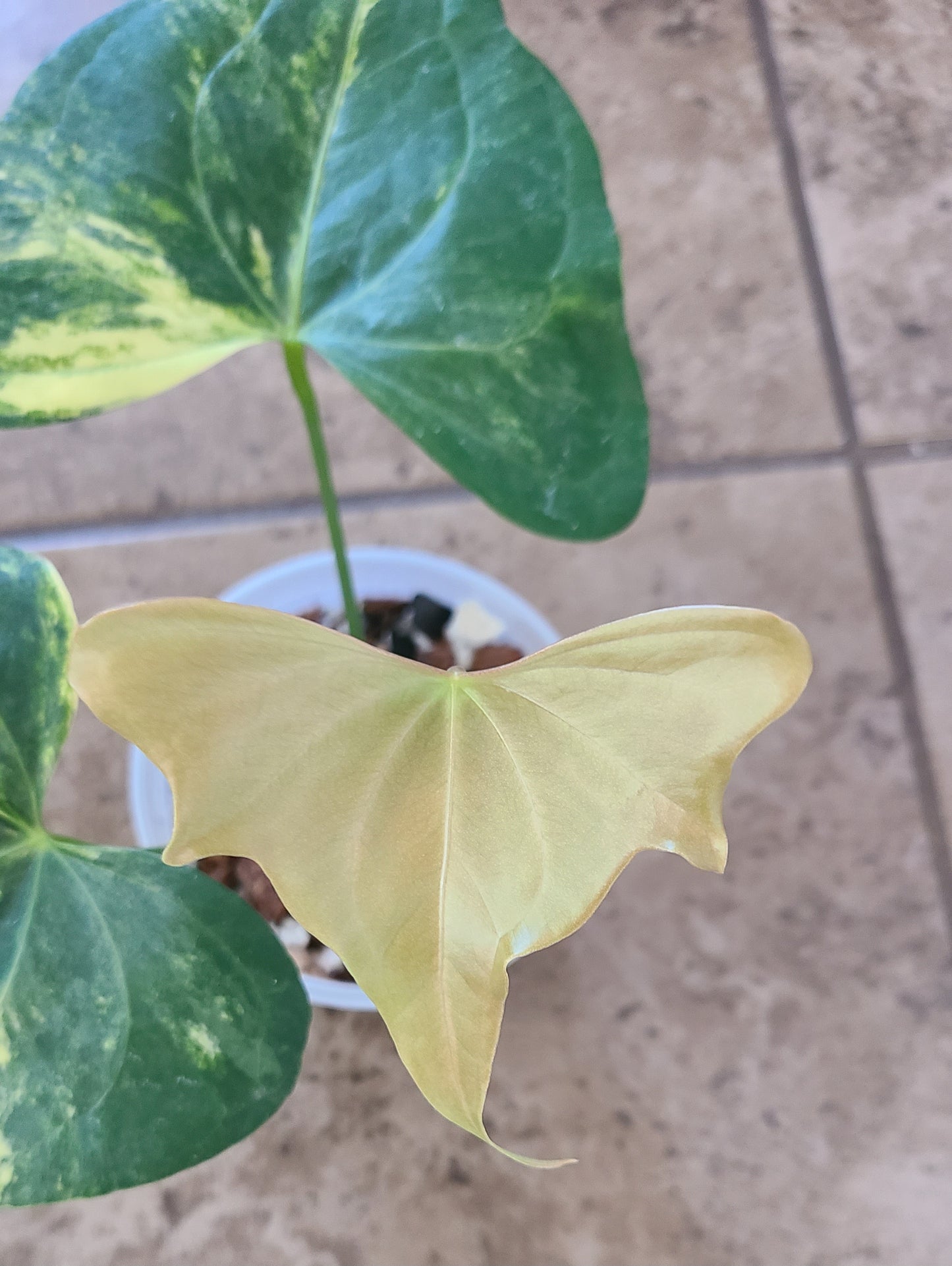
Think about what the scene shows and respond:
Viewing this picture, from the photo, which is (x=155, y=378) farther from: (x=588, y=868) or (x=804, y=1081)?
(x=804, y=1081)

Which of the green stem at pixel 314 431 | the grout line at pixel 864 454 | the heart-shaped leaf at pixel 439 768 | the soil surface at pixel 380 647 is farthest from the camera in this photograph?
the grout line at pixel 864 454

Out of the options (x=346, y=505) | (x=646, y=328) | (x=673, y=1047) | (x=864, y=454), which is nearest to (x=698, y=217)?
(x=646, y=328)

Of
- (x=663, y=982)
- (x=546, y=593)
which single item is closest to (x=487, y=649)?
(x=546, y=593)

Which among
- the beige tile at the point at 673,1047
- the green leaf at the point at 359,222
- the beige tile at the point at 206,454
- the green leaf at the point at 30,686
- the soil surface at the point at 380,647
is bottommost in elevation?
the beige tile at the point at 673,1047

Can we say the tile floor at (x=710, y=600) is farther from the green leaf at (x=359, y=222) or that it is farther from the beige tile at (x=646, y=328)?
the green leaf at (x=359, y=222)

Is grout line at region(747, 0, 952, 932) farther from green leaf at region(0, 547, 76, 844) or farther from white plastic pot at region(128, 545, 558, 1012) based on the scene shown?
green leaf at region(0, 547, 76, 844)

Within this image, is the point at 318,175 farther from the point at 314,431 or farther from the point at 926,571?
the point at 926,571

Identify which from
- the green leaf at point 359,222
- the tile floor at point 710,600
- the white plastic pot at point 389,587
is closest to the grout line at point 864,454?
the tile floor at point 710,600
